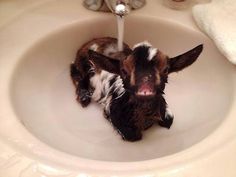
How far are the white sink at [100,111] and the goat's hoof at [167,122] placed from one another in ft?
0.05

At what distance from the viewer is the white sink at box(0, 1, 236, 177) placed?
1.98 feet

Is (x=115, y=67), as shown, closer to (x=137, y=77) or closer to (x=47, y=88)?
(x=137, y=77)

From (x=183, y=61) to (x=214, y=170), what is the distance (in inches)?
9.1

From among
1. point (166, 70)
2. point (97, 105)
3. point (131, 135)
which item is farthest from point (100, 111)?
point (166, 70)

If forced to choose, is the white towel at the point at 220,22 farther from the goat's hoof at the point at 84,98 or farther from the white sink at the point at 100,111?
the goat's hoof at the point at 84,98

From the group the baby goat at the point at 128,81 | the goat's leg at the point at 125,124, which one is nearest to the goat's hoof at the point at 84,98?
the baby goat at the point at 128,81

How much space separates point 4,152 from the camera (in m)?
0.62

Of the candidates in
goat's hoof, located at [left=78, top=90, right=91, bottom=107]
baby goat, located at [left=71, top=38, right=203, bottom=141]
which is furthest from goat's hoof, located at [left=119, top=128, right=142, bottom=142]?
goat's hoof, located at [left=78, top=90, right=91, bottom=107]

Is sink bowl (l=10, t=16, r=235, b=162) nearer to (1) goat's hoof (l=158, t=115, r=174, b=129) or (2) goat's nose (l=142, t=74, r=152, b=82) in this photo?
(1) goat's hoof (l=158, t=115, r=174, b=129)

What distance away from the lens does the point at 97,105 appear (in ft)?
2.99

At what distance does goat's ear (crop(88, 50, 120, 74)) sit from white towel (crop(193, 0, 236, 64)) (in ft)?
0.74

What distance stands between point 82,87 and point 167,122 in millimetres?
218

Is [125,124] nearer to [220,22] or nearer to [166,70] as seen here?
[166,70]

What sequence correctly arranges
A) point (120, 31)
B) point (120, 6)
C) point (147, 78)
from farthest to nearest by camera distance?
1. point (120, 31)
2. point (120, 6)
3. point (147, 78)
